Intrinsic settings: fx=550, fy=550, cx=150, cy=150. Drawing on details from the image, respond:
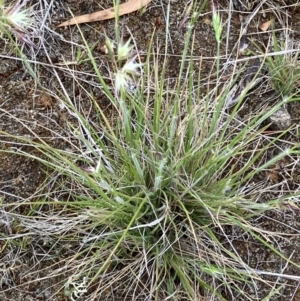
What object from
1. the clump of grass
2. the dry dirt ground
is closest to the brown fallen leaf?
the dry dirt ground

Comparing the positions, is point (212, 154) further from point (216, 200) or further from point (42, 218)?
point (42, 218)

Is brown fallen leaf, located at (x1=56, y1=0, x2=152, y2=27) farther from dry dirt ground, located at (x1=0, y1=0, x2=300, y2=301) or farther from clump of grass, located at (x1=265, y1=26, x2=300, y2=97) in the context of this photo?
clump of grass, located at (x1=265, y1=26, x2=300, y2=97)

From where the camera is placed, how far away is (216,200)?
3.49ft

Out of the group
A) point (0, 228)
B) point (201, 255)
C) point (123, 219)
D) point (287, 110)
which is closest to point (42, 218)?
point (0, 228)

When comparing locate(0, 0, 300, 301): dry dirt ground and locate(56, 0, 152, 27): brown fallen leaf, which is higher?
locate(56, 0, 152, 27): brown fallen leaf

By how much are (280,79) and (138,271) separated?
53 centimetres

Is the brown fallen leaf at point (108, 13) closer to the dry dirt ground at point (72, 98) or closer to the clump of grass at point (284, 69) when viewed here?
the dry dirt ground at point (72, 98)

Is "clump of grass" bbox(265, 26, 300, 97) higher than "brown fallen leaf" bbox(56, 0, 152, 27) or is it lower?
lower

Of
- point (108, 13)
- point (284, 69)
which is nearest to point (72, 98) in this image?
point (108, 13)

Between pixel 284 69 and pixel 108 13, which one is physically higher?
pixel 108 13

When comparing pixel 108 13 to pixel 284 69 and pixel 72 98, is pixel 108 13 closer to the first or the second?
pixel 72 98

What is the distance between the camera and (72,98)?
1278mm

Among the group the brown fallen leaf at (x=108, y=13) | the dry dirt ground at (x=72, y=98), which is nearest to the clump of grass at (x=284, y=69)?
the dry dirt ground at (x=72, y=98)

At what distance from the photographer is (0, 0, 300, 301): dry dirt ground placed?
1.21m
